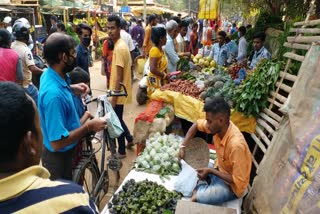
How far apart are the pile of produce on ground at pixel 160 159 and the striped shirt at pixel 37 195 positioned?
250 cm

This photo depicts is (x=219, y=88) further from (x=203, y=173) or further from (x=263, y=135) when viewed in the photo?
(x=203, y=173)

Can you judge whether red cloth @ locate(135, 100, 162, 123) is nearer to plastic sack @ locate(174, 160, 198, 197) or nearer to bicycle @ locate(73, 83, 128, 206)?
bicycle @ locate(73, 83, 128, 206)

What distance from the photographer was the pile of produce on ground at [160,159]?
137 inches

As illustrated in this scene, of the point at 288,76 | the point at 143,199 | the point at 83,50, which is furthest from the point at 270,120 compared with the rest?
the point at 83,50

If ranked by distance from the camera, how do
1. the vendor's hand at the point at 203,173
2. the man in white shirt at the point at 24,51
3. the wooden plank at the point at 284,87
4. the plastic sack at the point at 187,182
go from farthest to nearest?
the man in white shirt at the point at 24,51, the wooden plank at the point at 284,87, the plastic sack at the point at 187,182, the vendor's hand at the point at 203,173

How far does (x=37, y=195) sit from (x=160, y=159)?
2687 mm

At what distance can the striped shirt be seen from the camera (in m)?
0.88

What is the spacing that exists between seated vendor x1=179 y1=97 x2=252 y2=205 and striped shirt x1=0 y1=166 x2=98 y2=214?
6.38 ft

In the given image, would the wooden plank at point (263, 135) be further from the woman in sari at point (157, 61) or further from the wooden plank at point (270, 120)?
the woman in sari at point (157, 61)

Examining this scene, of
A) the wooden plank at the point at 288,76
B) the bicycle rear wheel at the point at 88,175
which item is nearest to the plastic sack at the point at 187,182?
the bicycle rear wheel at the point at 88,175

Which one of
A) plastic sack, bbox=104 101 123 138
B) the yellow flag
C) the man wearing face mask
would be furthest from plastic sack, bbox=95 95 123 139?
the yellow flag

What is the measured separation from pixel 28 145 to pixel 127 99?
3508mm

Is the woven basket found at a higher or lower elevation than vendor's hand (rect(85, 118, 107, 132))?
lower

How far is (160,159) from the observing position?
11.6 feet
